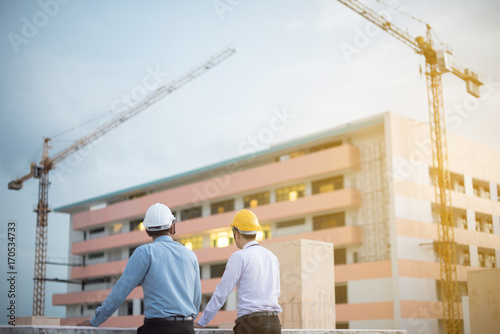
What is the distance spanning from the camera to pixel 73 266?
67312 mm

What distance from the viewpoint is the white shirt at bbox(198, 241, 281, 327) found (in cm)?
490

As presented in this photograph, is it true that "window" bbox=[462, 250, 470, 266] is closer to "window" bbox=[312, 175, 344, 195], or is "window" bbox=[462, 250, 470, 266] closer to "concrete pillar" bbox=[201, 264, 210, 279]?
"window" bbox=[312, 175, 344, 195]

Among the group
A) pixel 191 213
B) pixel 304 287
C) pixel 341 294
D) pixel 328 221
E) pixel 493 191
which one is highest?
pixel 493 191

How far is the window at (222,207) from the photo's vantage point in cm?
5256

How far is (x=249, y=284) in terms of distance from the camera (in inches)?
195

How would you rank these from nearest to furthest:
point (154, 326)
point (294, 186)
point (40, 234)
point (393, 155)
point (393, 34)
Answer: point (154, 326) < point (393, 155) < point (294, 186) < point (393, 34) < point (40, 234)

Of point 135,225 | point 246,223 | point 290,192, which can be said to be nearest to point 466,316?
point 290,192

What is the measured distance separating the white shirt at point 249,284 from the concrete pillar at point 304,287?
819cm

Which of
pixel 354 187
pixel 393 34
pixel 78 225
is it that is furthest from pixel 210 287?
pixel 393 34

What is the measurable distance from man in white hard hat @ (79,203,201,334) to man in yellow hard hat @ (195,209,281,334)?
0.32 m

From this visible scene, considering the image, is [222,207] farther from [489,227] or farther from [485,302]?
[485,302]

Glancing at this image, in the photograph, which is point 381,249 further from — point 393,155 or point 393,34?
point 393,34

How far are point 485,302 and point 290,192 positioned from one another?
996 inches

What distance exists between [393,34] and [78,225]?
38061 mm
